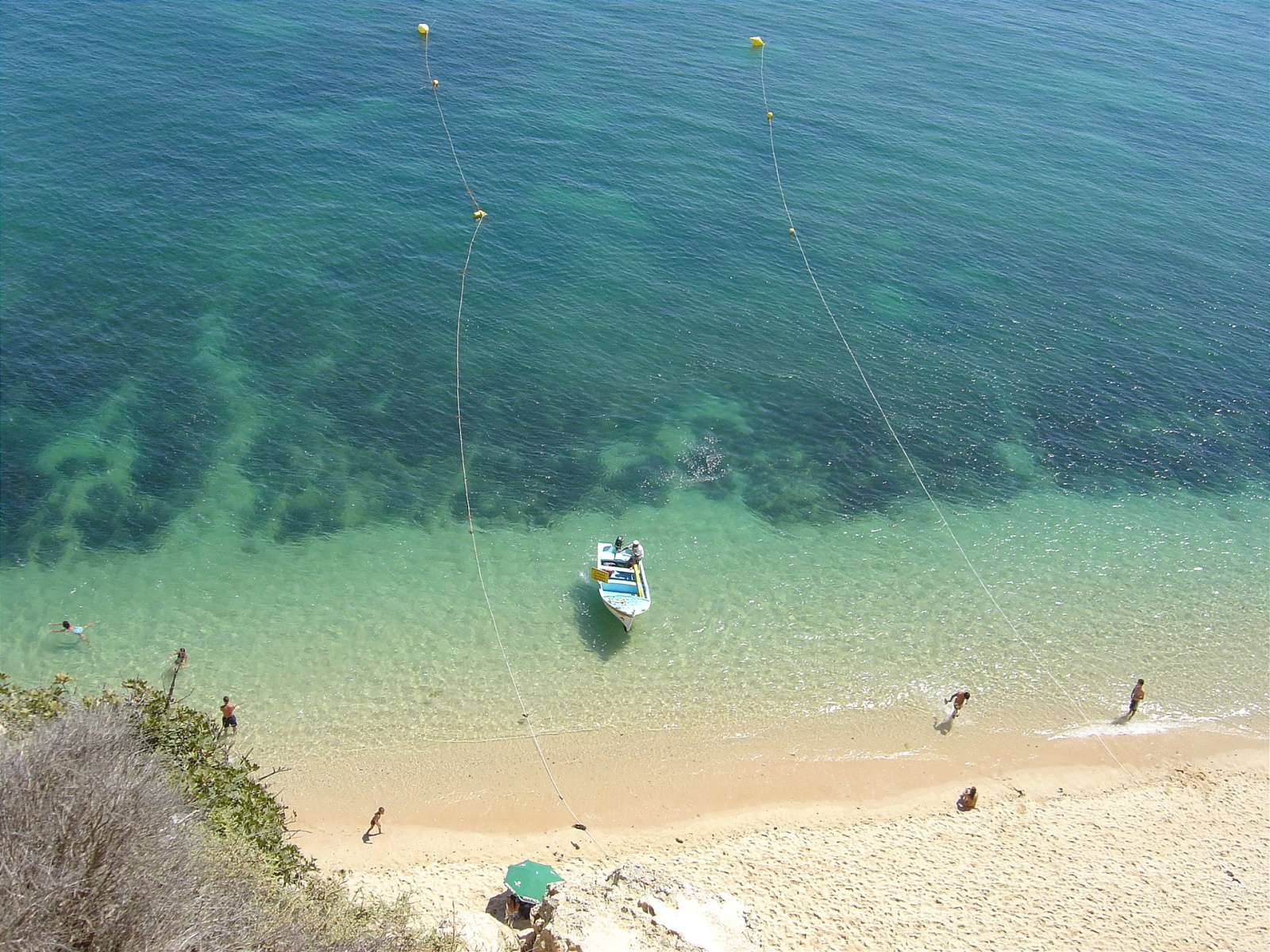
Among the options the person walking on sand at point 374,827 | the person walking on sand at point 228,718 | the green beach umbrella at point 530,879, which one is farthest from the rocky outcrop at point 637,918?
the person walking on sand at point 228,718

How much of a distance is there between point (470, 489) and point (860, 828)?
16.3m

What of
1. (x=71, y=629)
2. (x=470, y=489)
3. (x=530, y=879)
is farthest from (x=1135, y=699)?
(x=71, y=629)

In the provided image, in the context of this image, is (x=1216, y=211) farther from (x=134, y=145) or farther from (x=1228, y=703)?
(x=134, y=145)

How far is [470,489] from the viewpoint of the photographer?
31219 mm

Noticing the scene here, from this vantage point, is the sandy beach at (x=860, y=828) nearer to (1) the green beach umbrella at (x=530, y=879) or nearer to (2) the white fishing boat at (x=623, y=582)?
(1) the green beach umbrella at (x=530, y=879)

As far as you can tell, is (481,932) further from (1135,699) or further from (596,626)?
(1135,699)

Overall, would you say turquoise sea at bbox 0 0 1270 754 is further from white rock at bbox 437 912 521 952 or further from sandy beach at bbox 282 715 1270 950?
white rock at bbox 437 912 521 952

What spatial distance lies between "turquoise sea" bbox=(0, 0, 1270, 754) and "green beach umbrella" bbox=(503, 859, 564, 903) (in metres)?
4.85

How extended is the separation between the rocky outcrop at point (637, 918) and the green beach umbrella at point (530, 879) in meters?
0.30

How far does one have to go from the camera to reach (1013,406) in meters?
37.6

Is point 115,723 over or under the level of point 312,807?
over

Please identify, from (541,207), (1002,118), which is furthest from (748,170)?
(1002,118)

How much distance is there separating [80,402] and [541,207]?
22.9m

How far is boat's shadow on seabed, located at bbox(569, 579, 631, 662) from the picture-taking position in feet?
86.7
